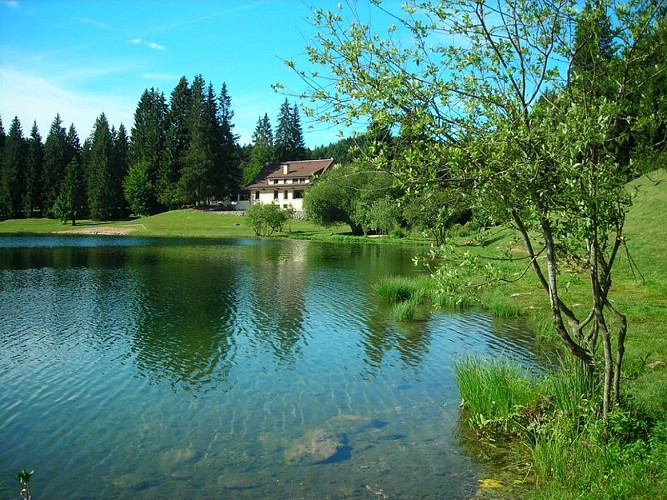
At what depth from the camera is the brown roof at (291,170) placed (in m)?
117

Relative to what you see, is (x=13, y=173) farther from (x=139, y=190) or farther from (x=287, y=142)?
(x=287, y=142)

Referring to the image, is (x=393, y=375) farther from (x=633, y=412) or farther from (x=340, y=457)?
(x=633, y=412)

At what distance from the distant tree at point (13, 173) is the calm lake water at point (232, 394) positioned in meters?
96.5

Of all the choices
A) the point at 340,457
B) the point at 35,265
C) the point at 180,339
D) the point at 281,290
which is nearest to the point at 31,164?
the point at 35,265

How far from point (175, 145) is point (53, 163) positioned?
1091 inches

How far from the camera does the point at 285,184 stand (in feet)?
385

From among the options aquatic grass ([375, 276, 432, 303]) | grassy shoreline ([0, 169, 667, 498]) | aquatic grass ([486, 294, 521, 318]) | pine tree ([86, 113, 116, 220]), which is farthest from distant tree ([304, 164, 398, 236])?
aquatic grass ([486, 294, 521, 318])

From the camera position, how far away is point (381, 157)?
785 centimetres

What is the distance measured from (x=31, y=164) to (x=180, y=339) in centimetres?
11520

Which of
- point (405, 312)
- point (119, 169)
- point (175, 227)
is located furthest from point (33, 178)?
point (405, 312)

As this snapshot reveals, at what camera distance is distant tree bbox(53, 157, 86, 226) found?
97000 mm

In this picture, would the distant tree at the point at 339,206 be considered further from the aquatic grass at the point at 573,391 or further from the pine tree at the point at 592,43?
the pine tree at the point at 592,43

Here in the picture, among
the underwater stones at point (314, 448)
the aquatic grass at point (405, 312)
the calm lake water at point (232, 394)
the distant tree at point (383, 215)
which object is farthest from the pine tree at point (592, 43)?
the distant tree at point (383, 215)

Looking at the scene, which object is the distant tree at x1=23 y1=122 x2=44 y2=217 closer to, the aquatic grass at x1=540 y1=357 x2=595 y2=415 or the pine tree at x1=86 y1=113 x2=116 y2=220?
the pine tree at x1=86 y1=113 x2=116 y2=220
